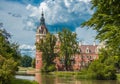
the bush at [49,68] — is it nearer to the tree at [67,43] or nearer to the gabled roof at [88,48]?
the tree at [67,43]

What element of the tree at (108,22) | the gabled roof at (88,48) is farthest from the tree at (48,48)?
the tree at (108,22)

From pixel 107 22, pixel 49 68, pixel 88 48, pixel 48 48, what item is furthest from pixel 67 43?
pixel 107 22

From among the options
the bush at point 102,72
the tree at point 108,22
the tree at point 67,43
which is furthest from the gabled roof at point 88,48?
the tree at point 108,22

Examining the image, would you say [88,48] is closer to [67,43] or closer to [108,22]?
[67,43]

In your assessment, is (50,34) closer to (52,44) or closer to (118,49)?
(52,44)

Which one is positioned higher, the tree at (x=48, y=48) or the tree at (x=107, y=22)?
the tree at (x=48, y=48)

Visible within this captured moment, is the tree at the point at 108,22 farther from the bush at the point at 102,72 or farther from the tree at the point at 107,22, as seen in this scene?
the bush at the point at 102,72

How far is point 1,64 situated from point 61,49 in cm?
7142

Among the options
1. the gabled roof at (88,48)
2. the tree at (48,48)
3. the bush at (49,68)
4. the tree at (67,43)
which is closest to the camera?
the tree at (67,43)

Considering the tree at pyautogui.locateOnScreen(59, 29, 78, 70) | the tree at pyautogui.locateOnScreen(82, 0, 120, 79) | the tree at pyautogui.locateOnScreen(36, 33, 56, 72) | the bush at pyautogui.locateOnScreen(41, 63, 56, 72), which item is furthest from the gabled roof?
the tree at pyautogui.locateOnScreen(82, 0, 120, 79)

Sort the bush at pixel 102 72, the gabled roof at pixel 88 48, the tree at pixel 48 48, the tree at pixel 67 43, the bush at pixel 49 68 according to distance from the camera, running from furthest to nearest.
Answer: the gabled roof at pixel 88 48, the tree at pixel 48 48, the bush at pixel 49 68, the tree at pixel 67 43, the bush at pixel 102 72

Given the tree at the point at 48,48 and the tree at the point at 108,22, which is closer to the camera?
the tree at the point at 108,22

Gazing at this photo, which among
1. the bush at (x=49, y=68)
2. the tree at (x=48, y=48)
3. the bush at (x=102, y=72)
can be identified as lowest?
the bush at (x=102, y=72)

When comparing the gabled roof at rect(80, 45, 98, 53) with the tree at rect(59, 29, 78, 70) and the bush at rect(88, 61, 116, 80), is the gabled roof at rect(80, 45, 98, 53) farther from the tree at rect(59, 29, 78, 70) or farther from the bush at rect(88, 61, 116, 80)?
the bush at rect(88, 61, 116, 80)
